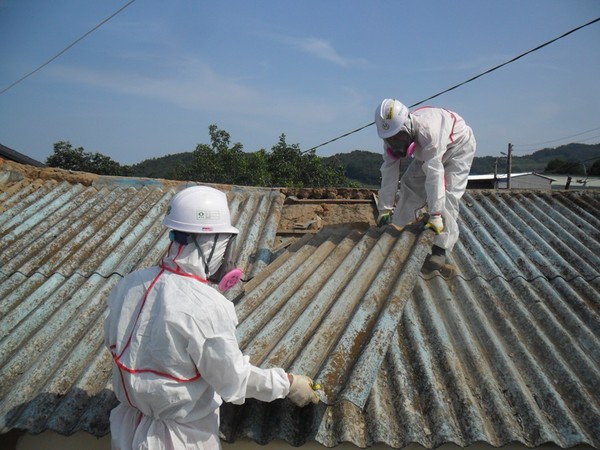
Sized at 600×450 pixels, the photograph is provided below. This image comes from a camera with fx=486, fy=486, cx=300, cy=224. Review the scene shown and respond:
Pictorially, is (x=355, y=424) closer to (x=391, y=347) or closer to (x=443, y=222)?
(x=391, y=347)

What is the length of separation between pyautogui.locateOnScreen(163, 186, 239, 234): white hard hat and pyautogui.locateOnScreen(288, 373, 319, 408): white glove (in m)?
0.81

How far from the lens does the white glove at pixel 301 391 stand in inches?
95.0

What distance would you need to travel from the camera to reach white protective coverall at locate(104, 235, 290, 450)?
2076 millimetres

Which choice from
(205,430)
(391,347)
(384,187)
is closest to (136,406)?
(205,430)

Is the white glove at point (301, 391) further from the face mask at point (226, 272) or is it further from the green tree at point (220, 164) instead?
the green tree at point (220, 164)

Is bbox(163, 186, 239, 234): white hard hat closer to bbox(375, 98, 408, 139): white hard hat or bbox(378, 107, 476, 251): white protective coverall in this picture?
bbox(375, 98, 408, 139): white hard hat

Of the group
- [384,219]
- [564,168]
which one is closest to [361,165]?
[564,168]

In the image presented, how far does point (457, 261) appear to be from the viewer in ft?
14.7

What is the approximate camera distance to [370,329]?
3.02 metres

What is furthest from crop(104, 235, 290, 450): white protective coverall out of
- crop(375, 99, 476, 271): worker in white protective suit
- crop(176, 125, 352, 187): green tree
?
crop(176, 125, 352, 187): green tree

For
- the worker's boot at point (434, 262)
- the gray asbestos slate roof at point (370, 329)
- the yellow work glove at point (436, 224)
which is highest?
the yellow work glove at point (436, 224)

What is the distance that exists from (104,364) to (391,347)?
190 cm

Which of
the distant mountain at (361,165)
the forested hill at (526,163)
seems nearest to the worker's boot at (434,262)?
the forested hill at (526,163)

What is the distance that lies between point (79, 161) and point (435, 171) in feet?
85.8
